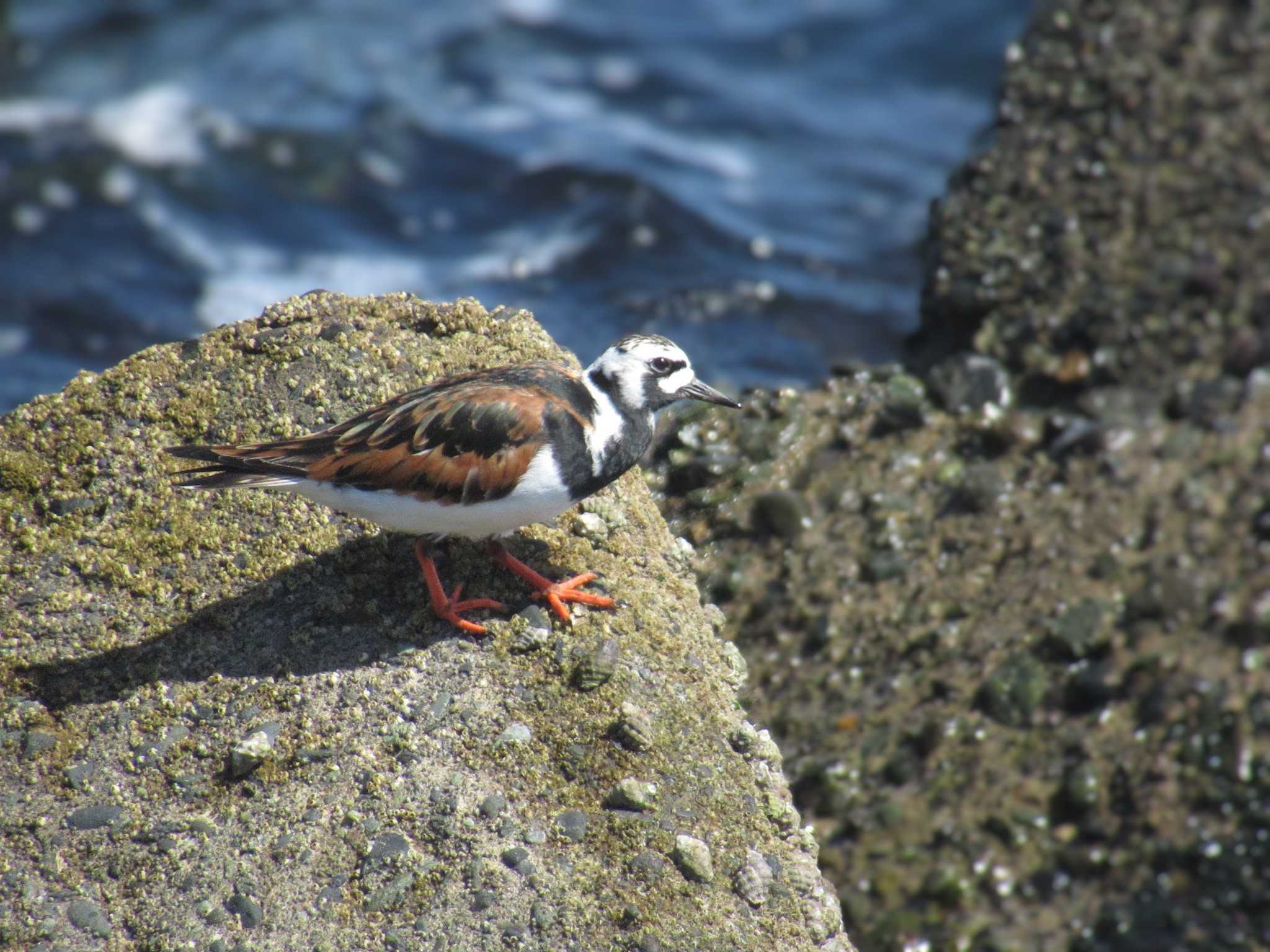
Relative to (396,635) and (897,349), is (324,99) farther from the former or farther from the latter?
(396,635)

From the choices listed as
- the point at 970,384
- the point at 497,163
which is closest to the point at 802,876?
the point at 970,384

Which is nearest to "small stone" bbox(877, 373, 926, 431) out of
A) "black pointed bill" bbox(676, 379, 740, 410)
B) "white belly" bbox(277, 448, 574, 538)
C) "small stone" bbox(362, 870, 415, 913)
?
"black pointed bill" bbox(676, 379, 740, 410)

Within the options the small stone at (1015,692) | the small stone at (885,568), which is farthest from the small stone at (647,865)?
the small stone at (885,568)

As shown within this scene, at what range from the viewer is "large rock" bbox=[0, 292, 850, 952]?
3846mm

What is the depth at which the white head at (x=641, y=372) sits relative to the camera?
489 centimetres

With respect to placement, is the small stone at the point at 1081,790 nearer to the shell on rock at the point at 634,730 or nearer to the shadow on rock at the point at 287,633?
the shell on rock at the point at 634,730

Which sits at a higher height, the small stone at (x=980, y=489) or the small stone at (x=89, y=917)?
the small stone at (x=980, y=489)

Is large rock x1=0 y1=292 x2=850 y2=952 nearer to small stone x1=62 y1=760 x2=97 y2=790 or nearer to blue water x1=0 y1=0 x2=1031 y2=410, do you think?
small stone x1=62 y1=760 x2=97 y2=790

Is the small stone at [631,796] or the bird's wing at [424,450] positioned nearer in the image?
the small stone at [631,796]

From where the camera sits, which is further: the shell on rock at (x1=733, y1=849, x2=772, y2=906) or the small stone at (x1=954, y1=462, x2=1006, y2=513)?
the small stone at (x1=954, y1=462, x2=1006, y2=513)

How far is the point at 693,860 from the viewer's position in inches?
157

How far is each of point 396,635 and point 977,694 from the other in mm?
2681

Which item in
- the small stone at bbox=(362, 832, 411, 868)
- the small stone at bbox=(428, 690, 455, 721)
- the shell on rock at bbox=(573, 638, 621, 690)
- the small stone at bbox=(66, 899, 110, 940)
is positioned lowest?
the small stone at bbox=(66, 899, 110, 940)

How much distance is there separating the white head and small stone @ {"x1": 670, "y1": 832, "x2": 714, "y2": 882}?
1711 millimetres
